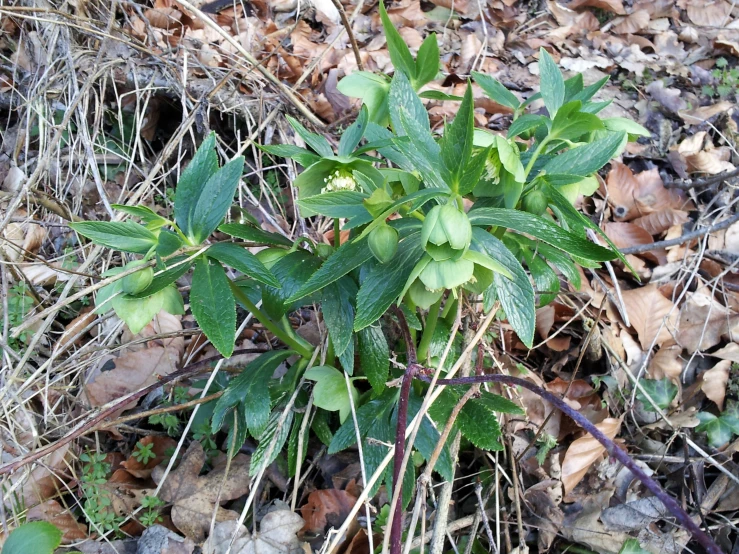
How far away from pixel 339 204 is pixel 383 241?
0.10 m

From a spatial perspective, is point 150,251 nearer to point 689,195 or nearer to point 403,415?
point 403,415

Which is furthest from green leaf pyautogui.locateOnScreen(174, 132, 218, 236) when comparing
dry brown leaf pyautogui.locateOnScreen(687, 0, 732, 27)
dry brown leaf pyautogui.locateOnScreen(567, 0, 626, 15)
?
dry brown leaf pyautogui.locateOnScreen(687, 0, 732, 27)

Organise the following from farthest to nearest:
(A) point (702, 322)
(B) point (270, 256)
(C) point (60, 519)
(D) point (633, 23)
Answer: (D) point (633, 23) → (A) point (702, 322) → (C) point (60, 519) → (B) point (270, 256)

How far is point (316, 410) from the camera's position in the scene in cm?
114

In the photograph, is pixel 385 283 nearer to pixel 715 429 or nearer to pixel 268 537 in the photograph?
pixel 268 537

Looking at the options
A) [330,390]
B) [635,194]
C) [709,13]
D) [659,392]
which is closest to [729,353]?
[659,392]

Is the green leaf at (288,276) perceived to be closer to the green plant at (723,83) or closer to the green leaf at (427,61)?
the green leaf at (427,61)

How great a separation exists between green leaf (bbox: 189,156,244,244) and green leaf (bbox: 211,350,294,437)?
30cm

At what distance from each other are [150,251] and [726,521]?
1210 millimetres

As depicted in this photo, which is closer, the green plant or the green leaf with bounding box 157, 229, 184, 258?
the green leaf with bounding box 157, 229, 184, 258

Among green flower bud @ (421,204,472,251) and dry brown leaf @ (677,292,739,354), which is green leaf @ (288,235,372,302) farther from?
dry brown leaf @ (677,292,739,354)

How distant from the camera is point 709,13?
2438 mm

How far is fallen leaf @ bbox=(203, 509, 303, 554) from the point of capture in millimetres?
1100

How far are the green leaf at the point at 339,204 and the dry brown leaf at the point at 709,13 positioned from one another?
94.0 inches
